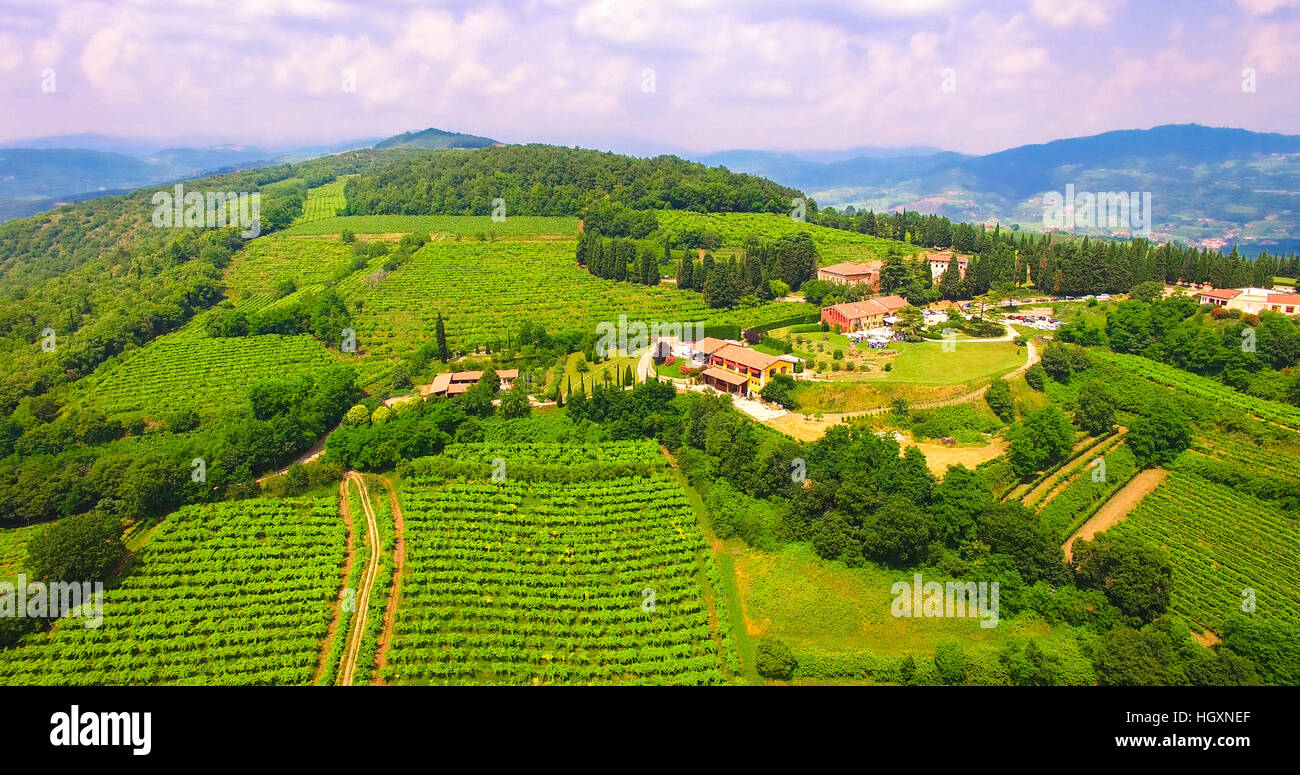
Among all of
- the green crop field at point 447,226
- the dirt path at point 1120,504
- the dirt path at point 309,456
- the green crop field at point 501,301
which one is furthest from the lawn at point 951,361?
the green crop field at point 447,226

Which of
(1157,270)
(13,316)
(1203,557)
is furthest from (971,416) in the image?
(13,316)

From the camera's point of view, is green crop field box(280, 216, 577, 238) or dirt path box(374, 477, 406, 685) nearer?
dirt path box(374, 477, 406, 685)

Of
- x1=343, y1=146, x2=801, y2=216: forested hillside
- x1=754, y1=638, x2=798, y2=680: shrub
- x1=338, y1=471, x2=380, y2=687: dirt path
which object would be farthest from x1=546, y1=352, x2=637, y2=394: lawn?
x1=343, y1=146, x2=801, y2=216: forested hillside

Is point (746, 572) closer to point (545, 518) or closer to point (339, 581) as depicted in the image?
point (545, 518)

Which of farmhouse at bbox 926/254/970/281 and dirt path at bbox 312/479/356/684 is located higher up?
farmhouse at bbox 926/254/970/281

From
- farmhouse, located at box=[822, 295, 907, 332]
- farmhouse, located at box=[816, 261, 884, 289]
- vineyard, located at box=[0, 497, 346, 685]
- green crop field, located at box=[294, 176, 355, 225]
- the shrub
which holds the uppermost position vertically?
green crop field, located at box=[294, 176, 355, 225]

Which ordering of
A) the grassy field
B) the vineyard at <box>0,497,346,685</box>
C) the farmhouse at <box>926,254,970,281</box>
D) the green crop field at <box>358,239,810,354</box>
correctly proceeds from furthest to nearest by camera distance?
the farmhouse at <box>926,254,970,281</box> → the green crop field at <box>358,239,810,354</box> → the grassy field → the vineyard at <box>0,497,346,685</box>

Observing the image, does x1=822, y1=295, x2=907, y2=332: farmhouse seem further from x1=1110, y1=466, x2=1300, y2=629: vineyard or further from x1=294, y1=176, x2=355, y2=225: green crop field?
x1=294, y1=176, x2=355, y2=225: green crop field

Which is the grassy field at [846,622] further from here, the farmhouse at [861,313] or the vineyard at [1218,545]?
the farmhouse at [861,313]
